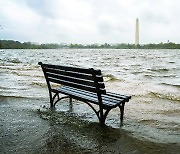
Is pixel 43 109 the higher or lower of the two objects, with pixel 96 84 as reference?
lower

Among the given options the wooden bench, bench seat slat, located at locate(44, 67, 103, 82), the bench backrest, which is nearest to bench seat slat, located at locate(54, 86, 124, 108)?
the wooden bench

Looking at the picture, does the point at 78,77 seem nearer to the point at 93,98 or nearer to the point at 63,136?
the point at 93,98

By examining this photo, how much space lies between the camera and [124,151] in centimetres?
392

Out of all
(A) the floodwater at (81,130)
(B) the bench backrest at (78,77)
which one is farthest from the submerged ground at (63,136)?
(B) the bench backrest at (78,77)

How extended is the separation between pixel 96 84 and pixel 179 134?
2.21 m

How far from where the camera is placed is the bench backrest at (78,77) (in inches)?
177

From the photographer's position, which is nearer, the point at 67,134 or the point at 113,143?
the point at 113,143

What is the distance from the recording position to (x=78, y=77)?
5.00 m

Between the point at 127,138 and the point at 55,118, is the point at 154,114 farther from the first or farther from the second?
the point at 55,118

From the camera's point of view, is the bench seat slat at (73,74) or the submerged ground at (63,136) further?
the bench seat slat at (73,74)

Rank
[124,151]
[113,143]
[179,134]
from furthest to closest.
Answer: [179,134] → [113,143] → [124,151]

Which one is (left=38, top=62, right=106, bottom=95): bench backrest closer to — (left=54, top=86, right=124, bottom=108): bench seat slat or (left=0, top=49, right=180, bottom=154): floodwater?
(left=54, top=86, right=124, bottom=108): bench seat slat

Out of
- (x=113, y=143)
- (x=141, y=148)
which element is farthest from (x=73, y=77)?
(x=141, y=148)

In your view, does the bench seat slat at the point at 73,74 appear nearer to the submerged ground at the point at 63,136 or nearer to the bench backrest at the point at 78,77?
the bench backrest at the point at 78,77
